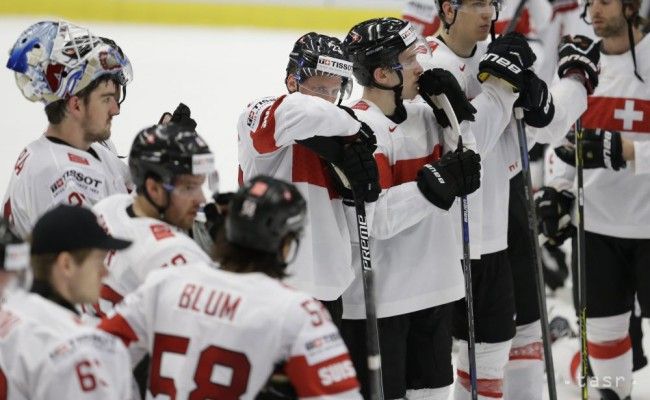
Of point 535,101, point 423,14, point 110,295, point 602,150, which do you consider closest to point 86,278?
point 110,295

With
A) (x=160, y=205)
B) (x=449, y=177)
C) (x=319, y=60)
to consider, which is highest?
(x=319, y=60)

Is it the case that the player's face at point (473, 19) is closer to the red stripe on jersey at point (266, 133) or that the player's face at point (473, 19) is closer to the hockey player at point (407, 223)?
the hockey player at point (407, 223)

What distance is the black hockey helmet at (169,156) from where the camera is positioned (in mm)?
2518

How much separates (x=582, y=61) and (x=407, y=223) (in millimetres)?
1051

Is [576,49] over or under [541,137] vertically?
over

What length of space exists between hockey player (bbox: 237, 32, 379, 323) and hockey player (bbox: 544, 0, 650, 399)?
48.8 inches

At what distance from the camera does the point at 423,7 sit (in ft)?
21.1

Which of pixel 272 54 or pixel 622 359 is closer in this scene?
pixel 622 359

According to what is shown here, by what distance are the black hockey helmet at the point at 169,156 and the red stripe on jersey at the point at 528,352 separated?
1953mm

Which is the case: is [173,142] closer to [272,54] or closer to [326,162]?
[326,162]

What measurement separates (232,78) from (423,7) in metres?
1.93

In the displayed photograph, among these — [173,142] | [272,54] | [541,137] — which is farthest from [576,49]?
[272,54]

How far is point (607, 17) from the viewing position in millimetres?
4355

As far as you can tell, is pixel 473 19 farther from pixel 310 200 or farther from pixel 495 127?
pixel 310 200
